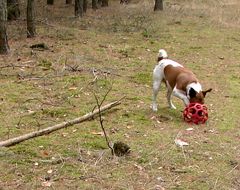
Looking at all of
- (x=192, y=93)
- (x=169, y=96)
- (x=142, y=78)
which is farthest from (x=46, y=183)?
(x=142, y=78)

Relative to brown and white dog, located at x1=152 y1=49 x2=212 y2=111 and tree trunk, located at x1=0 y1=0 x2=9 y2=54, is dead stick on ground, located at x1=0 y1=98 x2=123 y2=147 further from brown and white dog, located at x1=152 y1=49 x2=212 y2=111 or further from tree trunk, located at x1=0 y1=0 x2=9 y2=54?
tree trunk, located at x1=0 y1=0 x2=9 y2=54

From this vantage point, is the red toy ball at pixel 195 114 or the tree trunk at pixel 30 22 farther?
the tree trunk at pixel 30 22

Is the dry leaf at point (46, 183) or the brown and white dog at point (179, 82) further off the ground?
the brown and white dog at point (179, 82)

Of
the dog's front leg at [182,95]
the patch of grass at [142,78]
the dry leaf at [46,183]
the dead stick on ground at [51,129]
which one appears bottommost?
the patch of grass at [142,78]

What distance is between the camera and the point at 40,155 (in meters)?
6.50

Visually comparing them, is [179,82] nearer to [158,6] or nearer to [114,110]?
[114,110]

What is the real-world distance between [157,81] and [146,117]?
82cm

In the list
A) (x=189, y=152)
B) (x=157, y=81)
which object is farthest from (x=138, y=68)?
(x=189, y=152)

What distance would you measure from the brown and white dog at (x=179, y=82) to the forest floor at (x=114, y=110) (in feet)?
1.42

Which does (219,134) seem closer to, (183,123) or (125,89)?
(183,123)

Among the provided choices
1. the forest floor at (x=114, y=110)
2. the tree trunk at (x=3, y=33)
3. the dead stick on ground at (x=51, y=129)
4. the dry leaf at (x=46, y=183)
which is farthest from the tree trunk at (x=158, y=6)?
the dry leaf at (x=46, y=183)

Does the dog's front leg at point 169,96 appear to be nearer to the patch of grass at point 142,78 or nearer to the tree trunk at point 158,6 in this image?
the patch of grass at point 142,78

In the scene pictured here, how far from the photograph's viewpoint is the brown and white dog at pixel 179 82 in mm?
8297

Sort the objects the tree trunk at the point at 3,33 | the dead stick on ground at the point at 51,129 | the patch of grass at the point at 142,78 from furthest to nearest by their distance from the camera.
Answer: the tree trunk at the point at 3,33
the patch of grass at the point at 142,78
the dead stick on ground at the point at 51,129
